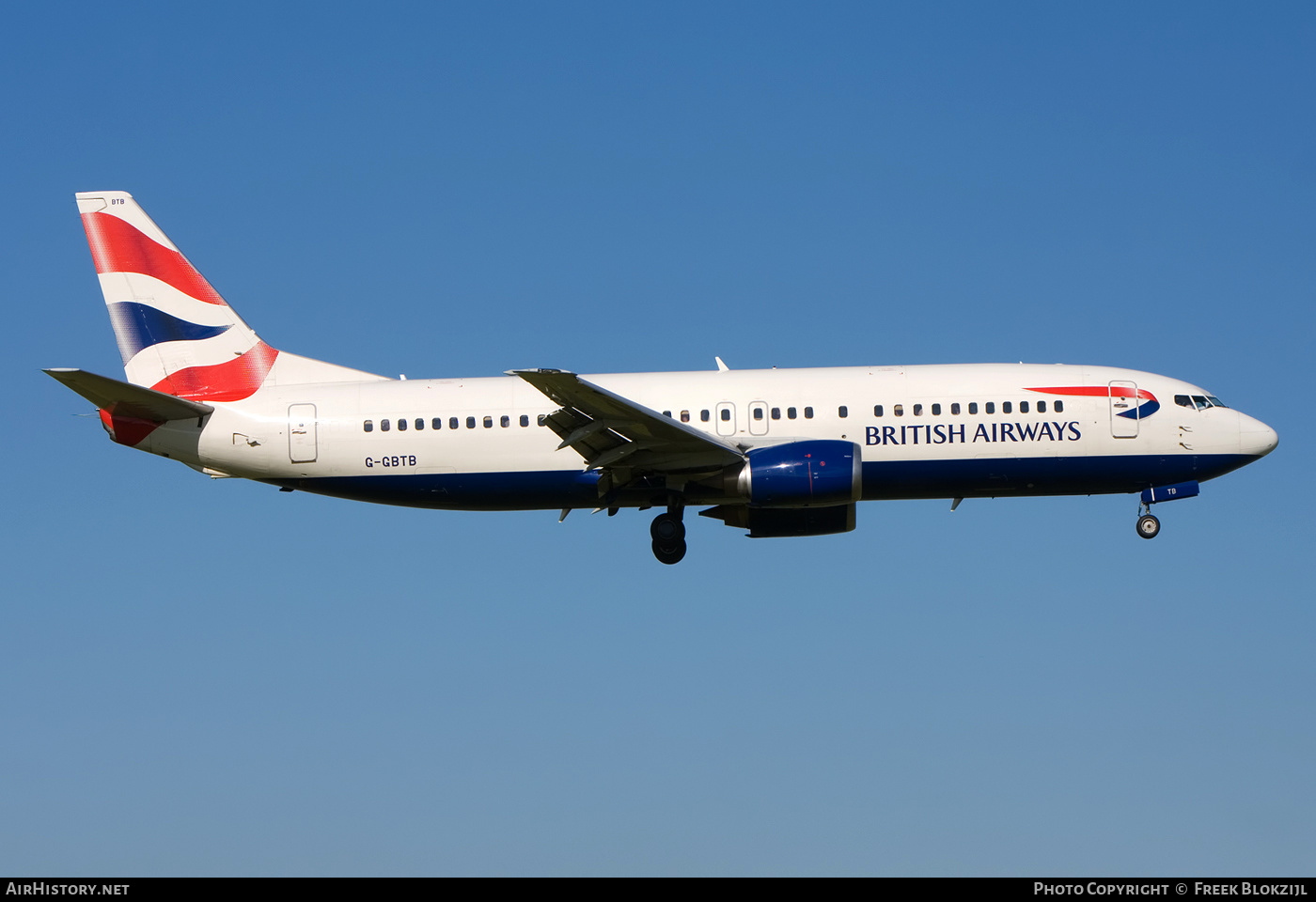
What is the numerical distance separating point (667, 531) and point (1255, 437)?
14822 mm

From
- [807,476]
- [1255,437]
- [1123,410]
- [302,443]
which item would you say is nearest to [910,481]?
[807,476]

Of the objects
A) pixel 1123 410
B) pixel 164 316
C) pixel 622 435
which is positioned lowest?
pixel 622 435

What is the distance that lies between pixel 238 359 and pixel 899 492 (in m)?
17.3

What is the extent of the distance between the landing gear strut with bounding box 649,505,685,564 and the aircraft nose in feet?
46.0

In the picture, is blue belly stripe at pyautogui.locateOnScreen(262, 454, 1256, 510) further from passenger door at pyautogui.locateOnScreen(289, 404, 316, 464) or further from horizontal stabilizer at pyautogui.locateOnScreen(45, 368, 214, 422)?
horizontal stabilizer at pyautogui.locateOnScreen(45, 368, 214, 422)

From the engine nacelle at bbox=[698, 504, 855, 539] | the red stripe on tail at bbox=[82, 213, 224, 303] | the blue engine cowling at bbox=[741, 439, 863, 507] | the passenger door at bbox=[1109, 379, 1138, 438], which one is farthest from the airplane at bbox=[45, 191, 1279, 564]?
the red stripe on tail at bbox=[82, 213, 224, 303]

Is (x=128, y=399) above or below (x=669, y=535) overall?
above

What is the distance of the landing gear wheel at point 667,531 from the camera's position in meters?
35.7

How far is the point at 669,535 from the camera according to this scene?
117ft

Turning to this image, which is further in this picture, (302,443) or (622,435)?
(302,443)

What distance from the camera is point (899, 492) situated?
1399 inches

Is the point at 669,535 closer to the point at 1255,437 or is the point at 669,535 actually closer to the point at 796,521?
the point at 796,521
